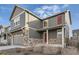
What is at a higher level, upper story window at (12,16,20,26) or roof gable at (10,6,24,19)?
roof gable at (10,6,24,19)

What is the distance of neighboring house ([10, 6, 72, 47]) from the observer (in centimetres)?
394

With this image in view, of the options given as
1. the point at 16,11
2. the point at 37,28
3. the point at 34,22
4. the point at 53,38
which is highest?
the point at 16,11

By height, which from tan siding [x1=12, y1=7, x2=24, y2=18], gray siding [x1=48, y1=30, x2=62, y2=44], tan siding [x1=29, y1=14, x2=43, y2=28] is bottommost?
gray siding [x1=48, y1=30, x2=62, y2=44]

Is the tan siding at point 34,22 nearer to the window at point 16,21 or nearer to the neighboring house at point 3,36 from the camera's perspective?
the window at point 16,21

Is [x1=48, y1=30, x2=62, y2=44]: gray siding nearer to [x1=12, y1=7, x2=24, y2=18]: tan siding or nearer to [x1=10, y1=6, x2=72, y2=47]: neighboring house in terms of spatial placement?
[x1=10, y1=6, x2=72, y2=47]: neighboring house

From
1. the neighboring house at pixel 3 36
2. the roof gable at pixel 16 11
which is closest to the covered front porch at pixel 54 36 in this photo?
the roof gable at pixel 16 11

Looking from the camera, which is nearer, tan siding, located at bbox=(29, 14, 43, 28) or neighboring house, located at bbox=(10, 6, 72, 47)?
neighboring house, located at bbox=(10, 6, 72, 47)

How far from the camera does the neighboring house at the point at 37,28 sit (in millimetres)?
3936

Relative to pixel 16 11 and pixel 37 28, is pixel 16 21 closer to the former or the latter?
pixel 16 11

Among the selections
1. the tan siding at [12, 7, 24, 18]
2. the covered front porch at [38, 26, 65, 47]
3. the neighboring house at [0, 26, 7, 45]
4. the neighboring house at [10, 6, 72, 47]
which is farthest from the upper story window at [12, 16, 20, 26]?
the covered front porch at [38, 26, 65, 47]

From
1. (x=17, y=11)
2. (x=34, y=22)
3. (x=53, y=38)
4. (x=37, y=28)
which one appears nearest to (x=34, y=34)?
(x=37, y=28)

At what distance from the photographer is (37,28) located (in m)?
4.07
